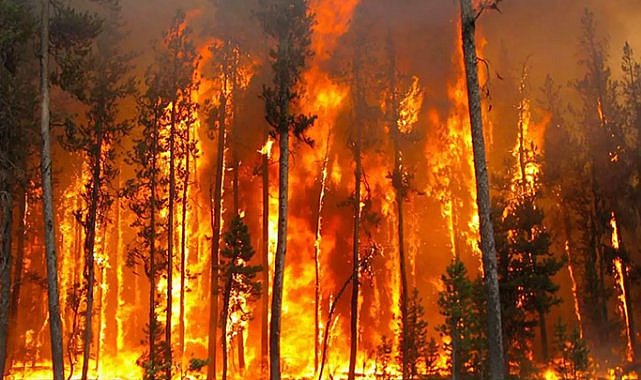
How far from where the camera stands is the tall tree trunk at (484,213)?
11086 millimetres

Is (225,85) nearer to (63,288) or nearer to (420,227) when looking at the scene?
(420,227)

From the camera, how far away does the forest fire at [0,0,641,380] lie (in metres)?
25.9

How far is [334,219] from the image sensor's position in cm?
3284

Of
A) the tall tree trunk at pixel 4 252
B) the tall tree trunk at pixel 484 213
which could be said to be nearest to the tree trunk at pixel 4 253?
the tall tree trunk at pixel 4 252

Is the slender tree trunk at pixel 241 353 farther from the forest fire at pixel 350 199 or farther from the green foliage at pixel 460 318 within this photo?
the green foliage at pixel 460 318

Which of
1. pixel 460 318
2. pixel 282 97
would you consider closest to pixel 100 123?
pixel 282 97

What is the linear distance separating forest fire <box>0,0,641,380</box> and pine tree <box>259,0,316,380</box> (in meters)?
6.55

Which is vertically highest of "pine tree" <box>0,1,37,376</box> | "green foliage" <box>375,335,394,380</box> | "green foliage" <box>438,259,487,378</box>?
"pine tree" <box>0,1,37,376</box>

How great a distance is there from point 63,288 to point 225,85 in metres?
17.5

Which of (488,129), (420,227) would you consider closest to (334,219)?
(420,227)

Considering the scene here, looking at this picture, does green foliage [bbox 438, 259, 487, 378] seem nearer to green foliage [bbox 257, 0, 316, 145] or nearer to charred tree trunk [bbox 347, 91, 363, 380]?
charred tree trunk [bbox 347, 91, 363, 380]

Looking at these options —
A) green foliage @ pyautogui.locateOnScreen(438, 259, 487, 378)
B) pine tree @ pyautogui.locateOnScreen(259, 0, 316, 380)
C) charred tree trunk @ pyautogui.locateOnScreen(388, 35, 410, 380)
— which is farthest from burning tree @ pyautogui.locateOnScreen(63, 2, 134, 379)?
green foliage @ pyautogui.locateOnScreen(438, 259, 487, 378)

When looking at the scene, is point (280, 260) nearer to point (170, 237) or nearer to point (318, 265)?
point (170, 237)

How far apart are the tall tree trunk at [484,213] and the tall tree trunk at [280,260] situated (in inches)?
299
